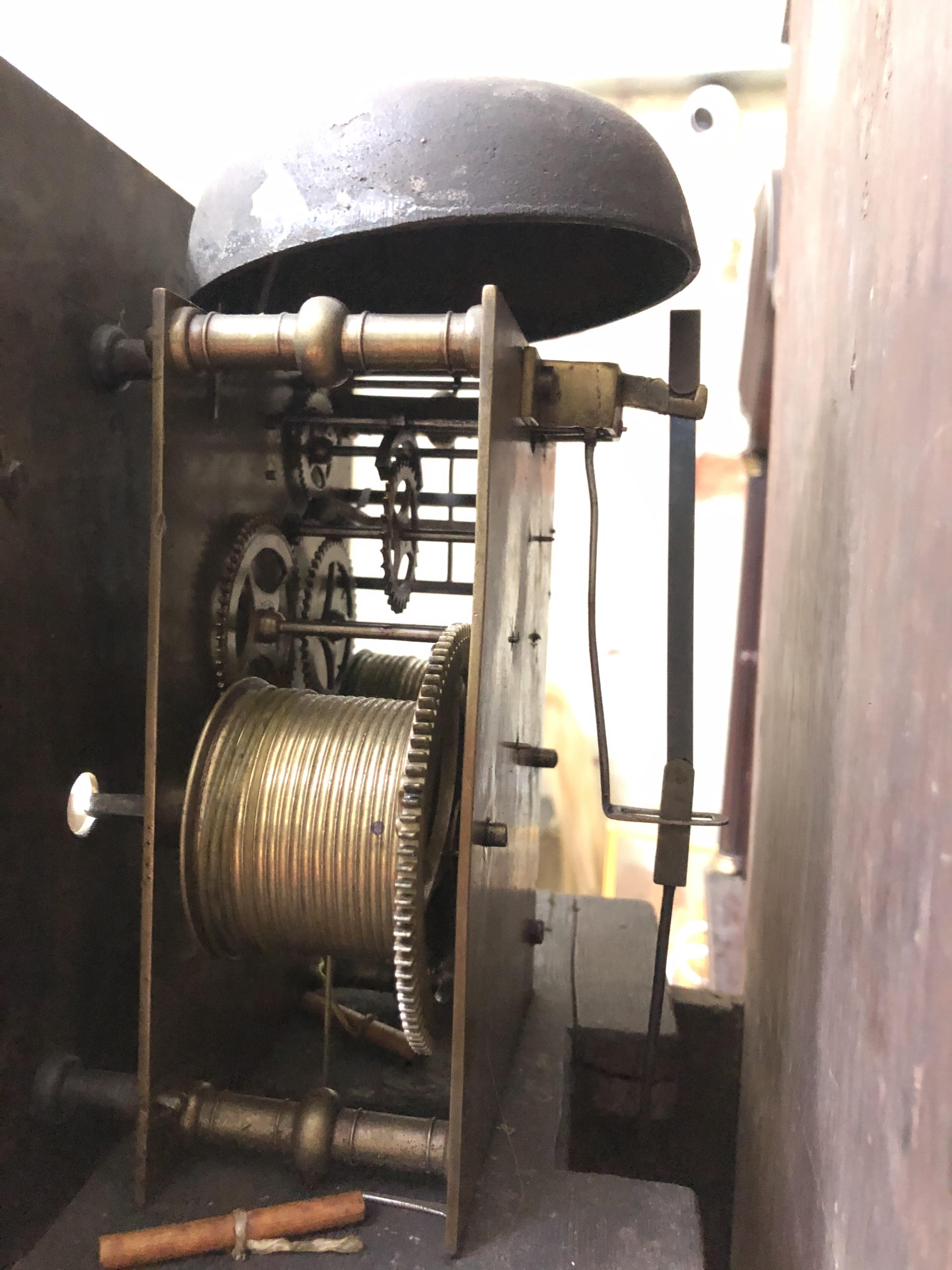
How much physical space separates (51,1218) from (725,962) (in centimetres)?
182

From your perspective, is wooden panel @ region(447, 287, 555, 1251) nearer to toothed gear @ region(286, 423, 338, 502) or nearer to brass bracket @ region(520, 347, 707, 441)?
brass bracket @ region(520, 347, 707, 441)

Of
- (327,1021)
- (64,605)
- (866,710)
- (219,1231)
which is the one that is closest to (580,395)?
(866,710)

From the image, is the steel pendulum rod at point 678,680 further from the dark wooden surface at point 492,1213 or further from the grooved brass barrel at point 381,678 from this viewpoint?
the grooved brass barrel at point 381,678

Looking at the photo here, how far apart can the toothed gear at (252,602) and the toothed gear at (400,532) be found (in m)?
0.16

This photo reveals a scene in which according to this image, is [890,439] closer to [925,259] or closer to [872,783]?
[925,259]

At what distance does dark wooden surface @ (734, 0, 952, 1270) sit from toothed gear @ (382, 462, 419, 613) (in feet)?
1.91

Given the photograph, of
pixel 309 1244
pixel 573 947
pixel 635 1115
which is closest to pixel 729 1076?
pixel 635 1115

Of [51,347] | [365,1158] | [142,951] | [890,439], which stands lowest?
[365,1158]

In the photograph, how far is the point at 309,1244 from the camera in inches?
37.1

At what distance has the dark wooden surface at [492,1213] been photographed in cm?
94

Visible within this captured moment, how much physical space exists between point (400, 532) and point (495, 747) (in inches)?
17.3

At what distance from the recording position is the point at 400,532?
4.36 feet

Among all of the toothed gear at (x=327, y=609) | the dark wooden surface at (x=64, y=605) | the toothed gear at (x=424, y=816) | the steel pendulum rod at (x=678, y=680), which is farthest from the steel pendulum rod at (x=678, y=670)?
the dark wooden surface at (x=64, y=605)

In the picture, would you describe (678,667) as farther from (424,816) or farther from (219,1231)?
(219,1231)
